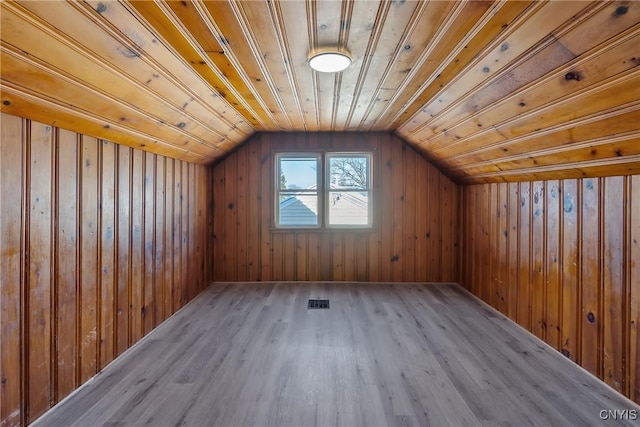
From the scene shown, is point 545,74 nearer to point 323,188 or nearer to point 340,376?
point 340,376

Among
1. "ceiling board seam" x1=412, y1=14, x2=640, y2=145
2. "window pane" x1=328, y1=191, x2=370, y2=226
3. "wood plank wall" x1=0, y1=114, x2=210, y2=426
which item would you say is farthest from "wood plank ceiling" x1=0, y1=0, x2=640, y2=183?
"window pane" x1=328, y1=191, x2=370, y2=226

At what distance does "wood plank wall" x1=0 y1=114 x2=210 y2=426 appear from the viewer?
136 centimetres

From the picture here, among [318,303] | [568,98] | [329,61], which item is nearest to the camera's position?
[568,98]

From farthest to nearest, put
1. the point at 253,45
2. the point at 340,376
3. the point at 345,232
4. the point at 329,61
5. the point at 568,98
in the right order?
the point at 345,232 → the point at 340,376 → the point at 329,61 → the point at 253,45 → the point at 568,98

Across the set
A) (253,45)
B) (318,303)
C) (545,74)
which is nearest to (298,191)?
(318,303)

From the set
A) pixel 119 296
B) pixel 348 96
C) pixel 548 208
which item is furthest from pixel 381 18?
pixel 119 296

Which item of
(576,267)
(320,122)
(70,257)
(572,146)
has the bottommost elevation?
(576,267)

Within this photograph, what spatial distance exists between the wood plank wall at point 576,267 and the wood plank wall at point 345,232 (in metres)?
0.86

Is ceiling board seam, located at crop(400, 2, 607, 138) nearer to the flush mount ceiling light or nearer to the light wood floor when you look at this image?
the flush mount ceiling light

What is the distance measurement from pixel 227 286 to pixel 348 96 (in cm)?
282

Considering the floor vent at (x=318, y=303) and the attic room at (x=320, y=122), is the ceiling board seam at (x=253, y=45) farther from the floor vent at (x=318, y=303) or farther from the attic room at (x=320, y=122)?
the floor vent at (x=318, y=303)

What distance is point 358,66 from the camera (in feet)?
6.09

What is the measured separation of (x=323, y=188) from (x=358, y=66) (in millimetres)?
2185

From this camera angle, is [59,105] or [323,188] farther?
[323,188]
